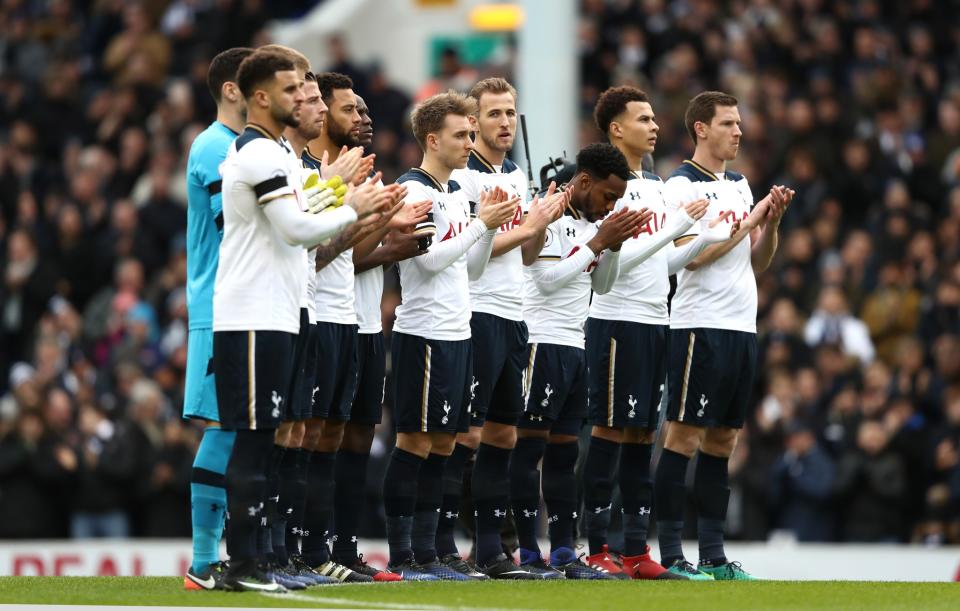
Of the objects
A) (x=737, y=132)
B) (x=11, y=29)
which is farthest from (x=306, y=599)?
(x=11, y=29)

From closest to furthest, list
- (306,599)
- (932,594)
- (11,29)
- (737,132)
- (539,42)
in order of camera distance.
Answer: (306,599) → (932,594) → (737,132) → (539,42) → (11,29)

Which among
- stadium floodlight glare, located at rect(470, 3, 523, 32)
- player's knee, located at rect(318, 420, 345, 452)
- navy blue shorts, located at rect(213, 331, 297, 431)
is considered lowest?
player's knee, located at rect(318, 420, 345, 452)

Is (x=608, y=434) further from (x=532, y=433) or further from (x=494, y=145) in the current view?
(x=494, y=145)

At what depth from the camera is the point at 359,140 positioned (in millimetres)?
11406

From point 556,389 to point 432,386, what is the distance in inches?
35.0

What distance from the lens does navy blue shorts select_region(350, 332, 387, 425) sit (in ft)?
37.2

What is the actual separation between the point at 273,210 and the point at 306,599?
1.85m

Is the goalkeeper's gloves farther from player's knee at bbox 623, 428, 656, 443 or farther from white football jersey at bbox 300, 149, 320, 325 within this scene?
player's knee at bbox 623, 428, 656, 443

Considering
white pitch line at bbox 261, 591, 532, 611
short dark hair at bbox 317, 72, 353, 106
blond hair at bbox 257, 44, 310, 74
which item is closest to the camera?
white pitch line at bbox 261, 591, 532, 611

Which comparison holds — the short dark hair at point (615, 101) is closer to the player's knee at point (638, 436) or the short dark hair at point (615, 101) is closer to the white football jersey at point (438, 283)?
the white football jersey at point (438, 283)

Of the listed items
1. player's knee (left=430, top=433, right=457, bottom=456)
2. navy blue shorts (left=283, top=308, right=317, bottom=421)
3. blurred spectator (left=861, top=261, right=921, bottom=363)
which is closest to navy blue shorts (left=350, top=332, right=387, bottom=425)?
player's knee (left=430, top=433, right=457, bottom=456)

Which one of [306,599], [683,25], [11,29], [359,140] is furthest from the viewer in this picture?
[11,29]

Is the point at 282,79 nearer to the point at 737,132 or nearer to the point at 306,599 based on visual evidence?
the point at 306,599

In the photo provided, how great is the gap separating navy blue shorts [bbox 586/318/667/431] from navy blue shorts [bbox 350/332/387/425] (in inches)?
54.3
